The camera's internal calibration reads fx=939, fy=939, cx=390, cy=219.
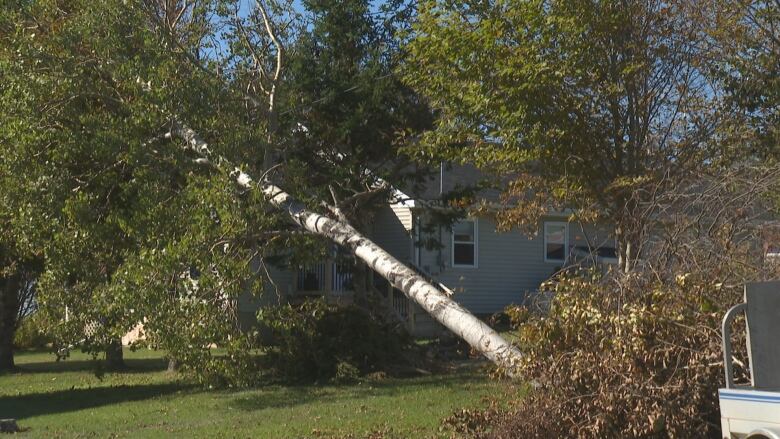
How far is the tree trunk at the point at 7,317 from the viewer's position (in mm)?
20062

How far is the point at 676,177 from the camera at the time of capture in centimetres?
1261

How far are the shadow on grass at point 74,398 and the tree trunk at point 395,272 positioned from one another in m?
4.71

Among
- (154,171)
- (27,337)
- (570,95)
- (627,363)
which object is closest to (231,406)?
(154,171)

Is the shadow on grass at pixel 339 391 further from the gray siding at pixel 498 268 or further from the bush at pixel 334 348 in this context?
the gray siding at pixel 498 268

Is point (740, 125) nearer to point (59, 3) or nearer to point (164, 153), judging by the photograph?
point (164, 153)

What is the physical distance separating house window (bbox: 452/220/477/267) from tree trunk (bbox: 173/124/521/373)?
42.4 ft

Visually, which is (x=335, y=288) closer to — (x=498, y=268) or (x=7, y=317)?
(x=498, y=268)

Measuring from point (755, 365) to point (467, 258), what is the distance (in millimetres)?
19090

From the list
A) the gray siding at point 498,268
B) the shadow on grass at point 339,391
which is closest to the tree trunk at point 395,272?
the shadow on grass at point 339,391

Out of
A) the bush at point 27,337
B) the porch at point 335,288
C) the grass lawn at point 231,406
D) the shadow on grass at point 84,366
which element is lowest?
the grass lawn at point 231,406

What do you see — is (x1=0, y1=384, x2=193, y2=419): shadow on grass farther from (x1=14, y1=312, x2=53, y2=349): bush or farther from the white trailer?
(x1=14, y1=312, x2=53, y2=349): bush

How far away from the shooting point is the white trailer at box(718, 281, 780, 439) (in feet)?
20.1

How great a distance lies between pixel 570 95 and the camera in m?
12.9

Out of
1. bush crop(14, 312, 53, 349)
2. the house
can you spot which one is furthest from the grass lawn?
bush crop(14, 312, 53, 349)
